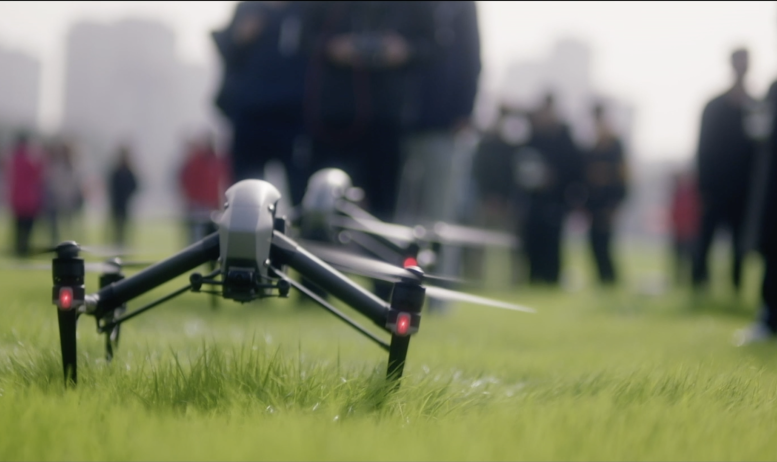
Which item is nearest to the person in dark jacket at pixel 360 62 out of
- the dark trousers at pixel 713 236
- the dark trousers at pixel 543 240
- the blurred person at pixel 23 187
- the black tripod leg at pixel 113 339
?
the black tripod leg at pixel 113 339

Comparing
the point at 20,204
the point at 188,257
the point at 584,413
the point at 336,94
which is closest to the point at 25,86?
the point at 336,94

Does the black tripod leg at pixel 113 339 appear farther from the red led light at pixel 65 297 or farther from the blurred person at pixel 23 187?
the blurred person at pixel 23 187

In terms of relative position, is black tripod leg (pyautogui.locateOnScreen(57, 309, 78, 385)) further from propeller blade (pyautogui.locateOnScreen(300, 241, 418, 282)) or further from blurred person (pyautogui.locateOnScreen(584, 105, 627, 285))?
blurred person (pyautogui.locateOnScreen(584, 105, 627, 285))

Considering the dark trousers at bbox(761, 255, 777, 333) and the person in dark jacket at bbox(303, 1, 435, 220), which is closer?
the dark trousers at bbox(761, 255, 777, 333)

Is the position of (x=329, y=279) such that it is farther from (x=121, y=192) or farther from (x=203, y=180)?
(x=121, y=192)

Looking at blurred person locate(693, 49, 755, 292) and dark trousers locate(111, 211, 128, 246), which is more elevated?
blurred person locate(693, 49, 755, 292)

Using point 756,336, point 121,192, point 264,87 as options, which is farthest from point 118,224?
point 756,336

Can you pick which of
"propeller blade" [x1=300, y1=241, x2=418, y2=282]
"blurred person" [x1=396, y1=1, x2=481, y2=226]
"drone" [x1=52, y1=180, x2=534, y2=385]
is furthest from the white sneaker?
A: "drone" [x1=52, y1=180, x2=534, y2=385]
